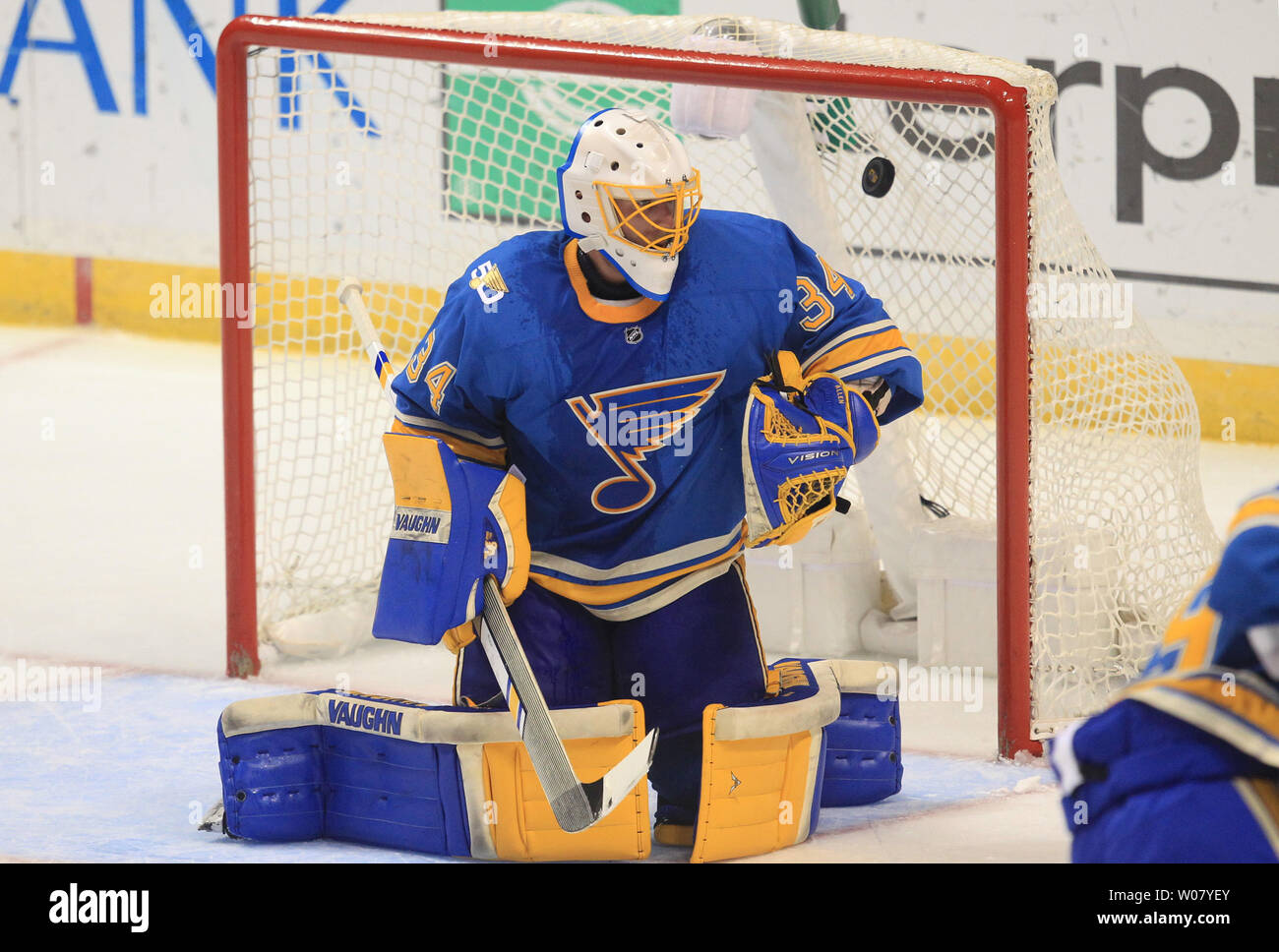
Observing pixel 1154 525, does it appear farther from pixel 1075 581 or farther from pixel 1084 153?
pixel 1084 153

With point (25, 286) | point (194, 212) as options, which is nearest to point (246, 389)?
point (194, 212)

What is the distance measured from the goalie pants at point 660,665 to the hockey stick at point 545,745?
0.09m

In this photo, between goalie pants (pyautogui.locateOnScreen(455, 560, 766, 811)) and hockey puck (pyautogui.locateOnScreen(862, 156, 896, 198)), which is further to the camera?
hockey puck (pyautogui.locateOnScreen(862, 156, 896, 198))

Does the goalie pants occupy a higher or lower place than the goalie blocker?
higher

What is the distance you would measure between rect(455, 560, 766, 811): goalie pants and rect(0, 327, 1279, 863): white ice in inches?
6.3

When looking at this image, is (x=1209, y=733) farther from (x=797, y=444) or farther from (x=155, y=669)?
(x=155, y=669)

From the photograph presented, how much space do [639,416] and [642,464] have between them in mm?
74

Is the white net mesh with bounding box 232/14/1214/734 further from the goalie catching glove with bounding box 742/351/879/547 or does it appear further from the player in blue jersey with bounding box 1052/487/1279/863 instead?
the player in blue jersey with bounding box 1052/487/1279/863

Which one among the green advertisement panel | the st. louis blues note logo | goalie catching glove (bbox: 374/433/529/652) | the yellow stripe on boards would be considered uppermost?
the green advertisement panel

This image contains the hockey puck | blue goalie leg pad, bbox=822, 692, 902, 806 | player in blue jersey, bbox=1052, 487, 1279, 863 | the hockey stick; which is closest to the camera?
player in blue jersey, bbox=1052, 487, 1279, 863

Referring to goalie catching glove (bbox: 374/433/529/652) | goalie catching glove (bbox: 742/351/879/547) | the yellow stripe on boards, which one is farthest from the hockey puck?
the yellow stripe on boards

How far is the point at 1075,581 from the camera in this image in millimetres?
3262

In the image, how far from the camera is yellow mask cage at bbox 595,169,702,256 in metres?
2.49

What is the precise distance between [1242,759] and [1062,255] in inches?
78.8
